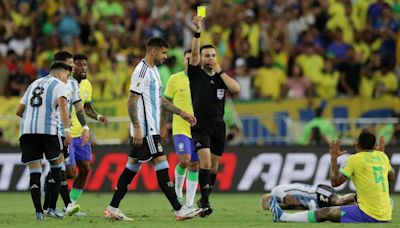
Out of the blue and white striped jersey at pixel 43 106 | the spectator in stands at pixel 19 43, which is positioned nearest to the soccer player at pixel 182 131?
the blue and white striped jersey at pixel 43 106

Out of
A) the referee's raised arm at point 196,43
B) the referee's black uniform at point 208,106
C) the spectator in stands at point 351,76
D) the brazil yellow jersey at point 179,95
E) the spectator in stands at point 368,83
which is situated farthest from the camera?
the spectator in stands at point 351,76

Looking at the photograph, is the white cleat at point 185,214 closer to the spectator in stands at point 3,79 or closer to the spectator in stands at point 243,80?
the spectator in stands at point 243,80

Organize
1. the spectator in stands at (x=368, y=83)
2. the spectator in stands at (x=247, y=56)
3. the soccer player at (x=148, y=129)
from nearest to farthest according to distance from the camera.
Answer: the soccer player at (x=148, y=129), the spectator in stands at (x=368, y=83), the spectator in stands at (x=247, y=56)

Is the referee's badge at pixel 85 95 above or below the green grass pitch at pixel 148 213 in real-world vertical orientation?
above

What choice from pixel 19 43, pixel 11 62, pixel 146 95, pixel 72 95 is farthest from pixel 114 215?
pixel 19 43

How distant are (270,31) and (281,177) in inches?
230

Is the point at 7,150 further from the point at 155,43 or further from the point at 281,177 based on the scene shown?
the point at 155,43

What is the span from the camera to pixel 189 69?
672 inches

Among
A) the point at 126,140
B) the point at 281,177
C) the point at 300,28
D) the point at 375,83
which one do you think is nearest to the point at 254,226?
the point at 281,177

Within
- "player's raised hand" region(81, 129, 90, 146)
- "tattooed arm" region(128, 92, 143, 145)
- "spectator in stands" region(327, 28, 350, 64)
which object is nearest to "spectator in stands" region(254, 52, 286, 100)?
"spectator in stands" region(327, 28, 350, 64)

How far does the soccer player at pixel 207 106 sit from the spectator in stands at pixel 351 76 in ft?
33.6

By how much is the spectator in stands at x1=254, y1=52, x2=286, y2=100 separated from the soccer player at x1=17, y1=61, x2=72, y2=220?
37.5 feet

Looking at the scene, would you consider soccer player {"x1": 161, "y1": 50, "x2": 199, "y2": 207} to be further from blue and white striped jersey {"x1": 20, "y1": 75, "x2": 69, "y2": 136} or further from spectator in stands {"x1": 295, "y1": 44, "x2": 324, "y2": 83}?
spectator in stands {"x1": 295, "y1": 44, "x2": 324, "y2": 83}

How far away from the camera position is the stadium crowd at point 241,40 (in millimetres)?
26828
